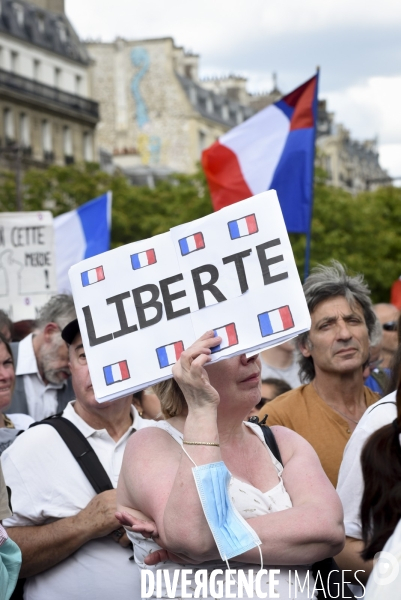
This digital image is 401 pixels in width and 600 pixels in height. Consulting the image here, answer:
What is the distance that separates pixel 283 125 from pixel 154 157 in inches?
2717

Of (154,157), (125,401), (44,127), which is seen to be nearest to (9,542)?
(125,401)

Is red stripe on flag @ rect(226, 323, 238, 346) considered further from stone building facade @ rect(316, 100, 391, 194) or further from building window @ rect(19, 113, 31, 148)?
stone building facade @ rect(316, 100, 391, 194)

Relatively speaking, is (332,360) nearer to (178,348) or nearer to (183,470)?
(178,348)

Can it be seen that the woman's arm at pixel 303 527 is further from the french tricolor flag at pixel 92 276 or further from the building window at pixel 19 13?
the building window at pixel 19 13

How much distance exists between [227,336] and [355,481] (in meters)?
0.95

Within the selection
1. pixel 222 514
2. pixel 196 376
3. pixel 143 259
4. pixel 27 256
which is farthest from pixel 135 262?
pixel 27 256

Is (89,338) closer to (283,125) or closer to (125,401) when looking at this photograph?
(125,401)

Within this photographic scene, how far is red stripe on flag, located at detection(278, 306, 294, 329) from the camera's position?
3350 mm

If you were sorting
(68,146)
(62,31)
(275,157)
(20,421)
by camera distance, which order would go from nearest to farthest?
(20,421) → (275,157) → (68,146) → (62,31)

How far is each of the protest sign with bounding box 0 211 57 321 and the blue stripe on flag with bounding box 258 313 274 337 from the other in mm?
6161

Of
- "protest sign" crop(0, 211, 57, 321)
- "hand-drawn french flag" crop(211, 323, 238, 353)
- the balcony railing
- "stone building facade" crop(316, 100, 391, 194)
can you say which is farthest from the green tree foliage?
"stone building facade" crop(316, 100, 391, 194)

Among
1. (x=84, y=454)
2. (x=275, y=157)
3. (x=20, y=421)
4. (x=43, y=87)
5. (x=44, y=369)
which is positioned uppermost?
(x=43, y=87)

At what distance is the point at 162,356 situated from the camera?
348cm

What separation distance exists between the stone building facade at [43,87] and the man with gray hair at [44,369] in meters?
48.7
